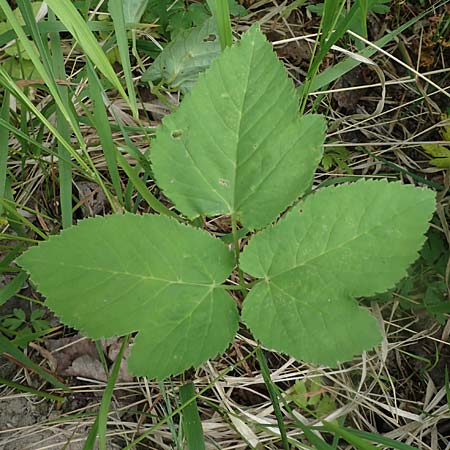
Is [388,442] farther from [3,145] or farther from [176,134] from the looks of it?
[3,145]

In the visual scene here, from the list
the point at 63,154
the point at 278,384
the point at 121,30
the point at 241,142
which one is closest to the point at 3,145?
the point at 63,154

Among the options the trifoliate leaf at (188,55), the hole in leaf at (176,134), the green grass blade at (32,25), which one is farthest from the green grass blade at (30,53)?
the trifoliate leaf at (188,55)

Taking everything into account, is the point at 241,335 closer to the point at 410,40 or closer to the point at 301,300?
the point at 301,300

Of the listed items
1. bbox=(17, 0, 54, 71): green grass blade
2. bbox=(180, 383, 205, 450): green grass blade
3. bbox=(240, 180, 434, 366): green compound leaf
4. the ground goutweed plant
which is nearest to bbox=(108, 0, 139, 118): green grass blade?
bbox=(17, 0, 54, 71): green grass blade

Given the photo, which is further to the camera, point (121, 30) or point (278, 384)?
point (278, 384)

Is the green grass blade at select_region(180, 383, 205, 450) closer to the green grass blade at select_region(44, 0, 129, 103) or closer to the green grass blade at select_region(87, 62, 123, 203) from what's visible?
the green grass blade at select_region(87, 62, 123, 203)

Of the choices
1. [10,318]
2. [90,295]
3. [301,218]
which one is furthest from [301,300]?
[10,318]
